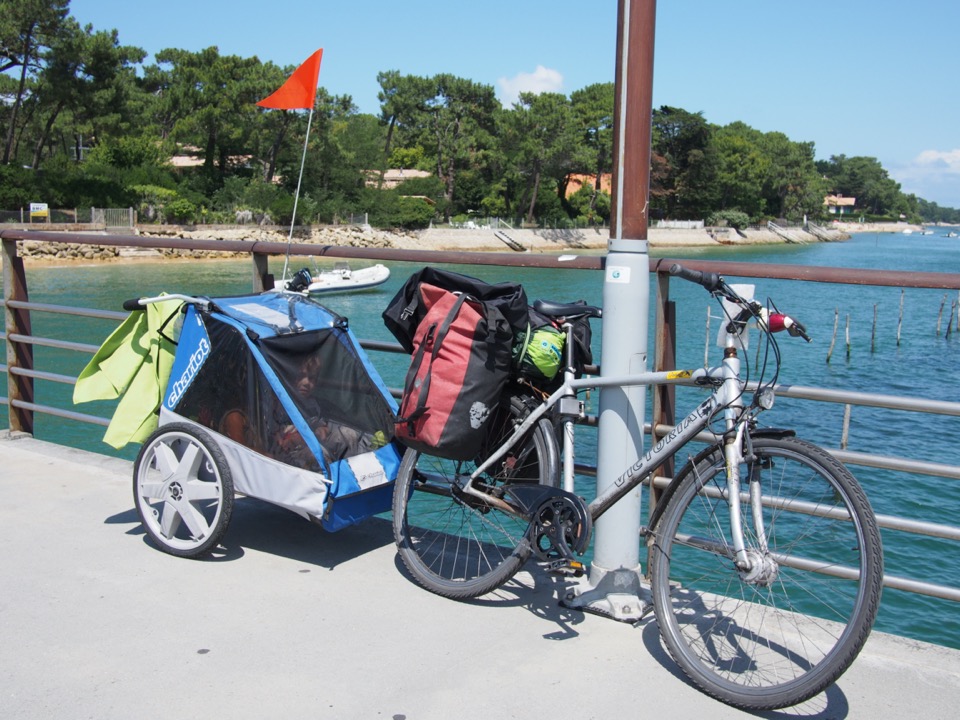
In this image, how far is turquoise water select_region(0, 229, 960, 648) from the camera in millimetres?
12742

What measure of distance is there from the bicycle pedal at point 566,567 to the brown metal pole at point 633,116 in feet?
4.20

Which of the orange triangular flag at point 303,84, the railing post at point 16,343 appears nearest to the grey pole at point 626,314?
the orange triangular flag at point 303,84

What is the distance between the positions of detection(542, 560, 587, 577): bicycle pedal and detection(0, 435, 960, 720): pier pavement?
22 centimetres

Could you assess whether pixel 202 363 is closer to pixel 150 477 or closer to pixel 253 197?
pixel 150 477

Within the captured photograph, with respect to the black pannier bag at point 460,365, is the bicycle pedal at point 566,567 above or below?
below

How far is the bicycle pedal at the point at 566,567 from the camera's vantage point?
12.1 ft

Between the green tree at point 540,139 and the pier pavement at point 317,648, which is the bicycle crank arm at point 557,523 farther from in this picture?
the green tree at point 540,139

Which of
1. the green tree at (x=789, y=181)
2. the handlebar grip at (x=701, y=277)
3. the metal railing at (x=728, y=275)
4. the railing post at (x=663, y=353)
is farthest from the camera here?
the green tree at (x=789, y=181)

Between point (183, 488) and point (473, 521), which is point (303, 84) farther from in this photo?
point (473, 521)

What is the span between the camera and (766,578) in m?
3.12

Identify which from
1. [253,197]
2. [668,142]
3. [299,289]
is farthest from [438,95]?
[299,289]

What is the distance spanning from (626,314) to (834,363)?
32063 millimetres

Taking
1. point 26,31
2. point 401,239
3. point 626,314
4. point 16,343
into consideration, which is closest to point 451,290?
point 626,314

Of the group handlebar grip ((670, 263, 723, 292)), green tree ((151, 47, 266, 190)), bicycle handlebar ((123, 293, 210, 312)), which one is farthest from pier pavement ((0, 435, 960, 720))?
green tree ((151, 47, 266, 190))
